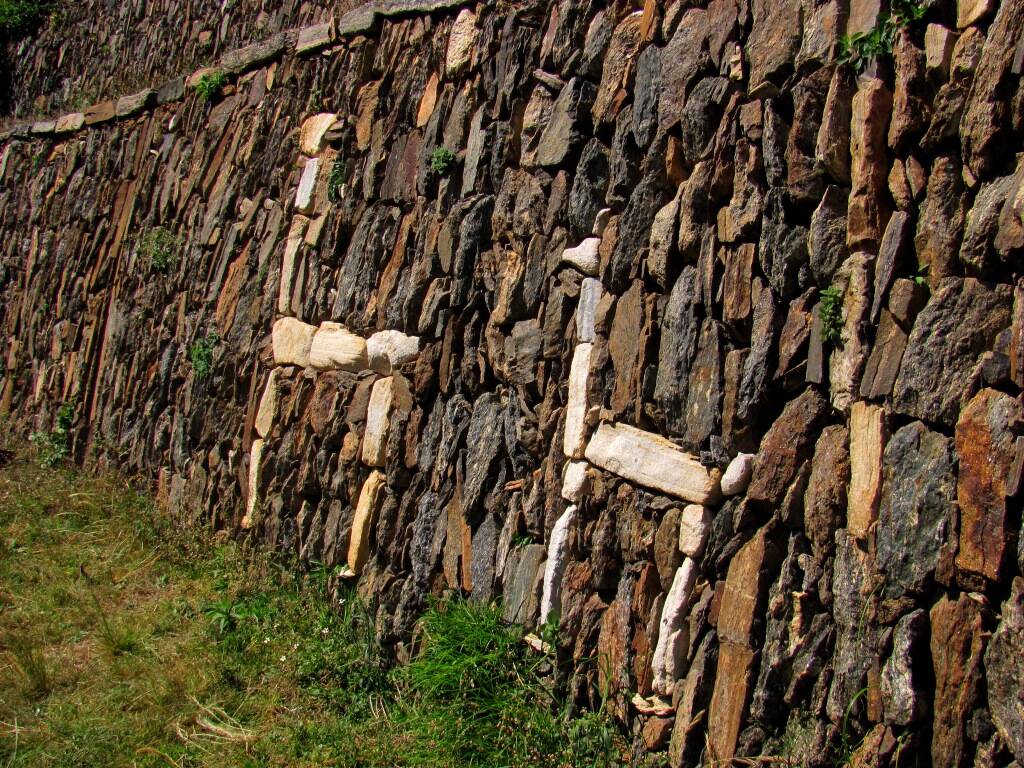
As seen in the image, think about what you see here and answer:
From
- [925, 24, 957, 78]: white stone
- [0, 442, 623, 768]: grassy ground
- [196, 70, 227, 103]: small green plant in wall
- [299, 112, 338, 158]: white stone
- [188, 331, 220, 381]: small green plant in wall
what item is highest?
[196, 70, 227, 103]: small green plant in wall

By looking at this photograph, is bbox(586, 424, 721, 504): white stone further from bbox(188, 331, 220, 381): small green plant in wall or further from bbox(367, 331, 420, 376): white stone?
bbox(188, 331, 220, 381): small green plant in wall

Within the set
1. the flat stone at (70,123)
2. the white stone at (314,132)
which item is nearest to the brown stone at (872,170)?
the white stone at (314,132)

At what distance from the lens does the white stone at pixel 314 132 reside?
18.8 ft

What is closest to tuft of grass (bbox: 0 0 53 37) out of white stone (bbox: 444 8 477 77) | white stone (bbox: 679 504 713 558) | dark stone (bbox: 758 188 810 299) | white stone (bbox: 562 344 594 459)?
white stone (bbox: 444 8 477 77)

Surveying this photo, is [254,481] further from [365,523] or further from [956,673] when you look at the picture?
[956,673]

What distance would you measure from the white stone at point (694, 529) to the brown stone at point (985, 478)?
93cm

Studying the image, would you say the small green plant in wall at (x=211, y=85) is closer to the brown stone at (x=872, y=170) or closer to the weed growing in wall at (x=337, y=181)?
the weed growing in wall at (x=337, y=181)

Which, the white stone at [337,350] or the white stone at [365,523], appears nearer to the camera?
the white stone at [365,523]

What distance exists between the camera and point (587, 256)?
13.0 ft

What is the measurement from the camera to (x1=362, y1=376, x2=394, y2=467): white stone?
191 inches

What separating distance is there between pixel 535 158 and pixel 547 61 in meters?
0.47

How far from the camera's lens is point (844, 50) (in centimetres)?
297

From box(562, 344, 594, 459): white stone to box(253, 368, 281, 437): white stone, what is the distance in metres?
2.40

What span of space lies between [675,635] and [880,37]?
2037mm
